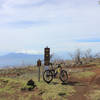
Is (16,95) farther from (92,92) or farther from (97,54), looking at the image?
(97,54)

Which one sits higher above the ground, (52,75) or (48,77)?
(52,75)

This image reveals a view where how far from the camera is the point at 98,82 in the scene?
1216 centimetres

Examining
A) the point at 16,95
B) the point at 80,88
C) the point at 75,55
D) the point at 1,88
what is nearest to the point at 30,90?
the point at 16,95

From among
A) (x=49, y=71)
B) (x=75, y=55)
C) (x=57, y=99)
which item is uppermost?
(x=75, y=55)

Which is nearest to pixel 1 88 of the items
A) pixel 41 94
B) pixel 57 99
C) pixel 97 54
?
pixel 41 94

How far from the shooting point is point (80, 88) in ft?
34.1

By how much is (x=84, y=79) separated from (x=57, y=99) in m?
5.39

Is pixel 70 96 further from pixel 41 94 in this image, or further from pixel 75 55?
pixel 75 55

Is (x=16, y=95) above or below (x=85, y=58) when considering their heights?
below

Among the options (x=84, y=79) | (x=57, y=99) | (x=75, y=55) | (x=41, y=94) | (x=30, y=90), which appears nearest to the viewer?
(x=57, y=99)

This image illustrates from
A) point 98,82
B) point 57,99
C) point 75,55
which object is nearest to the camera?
point 57,99

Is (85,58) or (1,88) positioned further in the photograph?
(85,58)

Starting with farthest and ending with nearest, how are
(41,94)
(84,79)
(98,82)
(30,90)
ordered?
1. (84,79)
2. (98,82)
3. (30,90)
4. (41,94)

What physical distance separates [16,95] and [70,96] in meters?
2.50
